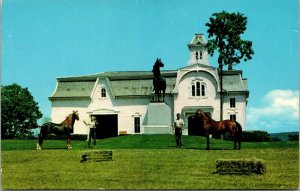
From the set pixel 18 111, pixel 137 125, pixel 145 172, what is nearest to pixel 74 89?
pixel 18 111

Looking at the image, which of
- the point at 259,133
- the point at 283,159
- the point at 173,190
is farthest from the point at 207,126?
the point at 259,133

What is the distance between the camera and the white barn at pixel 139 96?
149 ft

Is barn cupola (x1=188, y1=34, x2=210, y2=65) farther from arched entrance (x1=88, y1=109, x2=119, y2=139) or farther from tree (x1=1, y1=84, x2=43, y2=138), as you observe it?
tree (x1=1, y1=84, x2=43, y2=138)

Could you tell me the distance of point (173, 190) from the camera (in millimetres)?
14383

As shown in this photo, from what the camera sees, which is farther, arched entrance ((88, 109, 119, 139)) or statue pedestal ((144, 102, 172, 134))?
arched entrance ((88, 109, 119, 139))

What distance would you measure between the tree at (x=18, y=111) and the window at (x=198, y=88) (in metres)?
14.4

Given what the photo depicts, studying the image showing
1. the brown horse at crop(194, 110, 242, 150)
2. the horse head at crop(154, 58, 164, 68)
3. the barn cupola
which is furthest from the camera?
the barn cupola

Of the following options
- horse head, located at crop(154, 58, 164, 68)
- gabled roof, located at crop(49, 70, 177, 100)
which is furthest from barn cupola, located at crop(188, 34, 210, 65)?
horse head, located at crop(154, 58, 164, 68)

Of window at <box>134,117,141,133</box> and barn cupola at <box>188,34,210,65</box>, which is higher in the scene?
barn cupola at <box>188,34,210,65</box>

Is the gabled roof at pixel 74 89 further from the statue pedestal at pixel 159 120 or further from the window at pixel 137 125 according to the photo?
the statue pedestal at pixel 159 120

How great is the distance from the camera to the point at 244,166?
605 inches

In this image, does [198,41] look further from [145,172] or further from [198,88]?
[145,172]

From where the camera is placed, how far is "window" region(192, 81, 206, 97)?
45656 millimetres

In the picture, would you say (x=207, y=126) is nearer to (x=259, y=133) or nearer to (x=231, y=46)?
(x=259, y=133)
